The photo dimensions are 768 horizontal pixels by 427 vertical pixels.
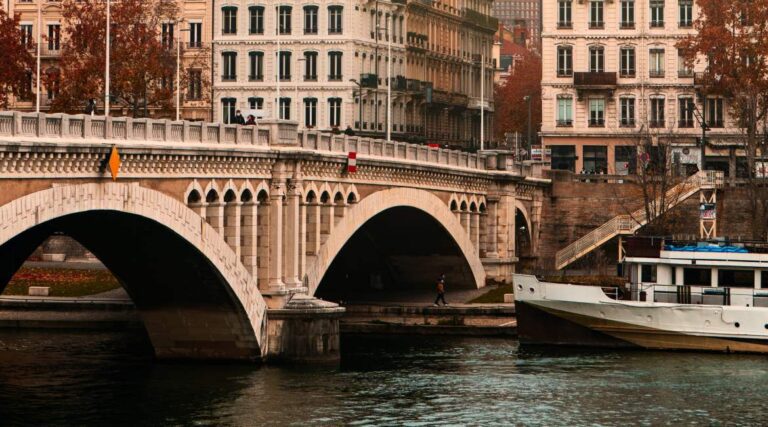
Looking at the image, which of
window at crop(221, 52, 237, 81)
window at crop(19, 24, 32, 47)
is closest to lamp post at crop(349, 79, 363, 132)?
window at crop(221, 52, 237, 81)

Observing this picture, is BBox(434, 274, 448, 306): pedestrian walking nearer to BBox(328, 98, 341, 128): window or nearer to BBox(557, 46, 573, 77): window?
BBox(557, 46, 573, 77): window

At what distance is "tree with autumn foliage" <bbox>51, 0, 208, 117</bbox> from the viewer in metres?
138

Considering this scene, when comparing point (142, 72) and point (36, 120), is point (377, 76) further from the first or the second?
point (36, 120)

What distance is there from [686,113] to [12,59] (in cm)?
4619

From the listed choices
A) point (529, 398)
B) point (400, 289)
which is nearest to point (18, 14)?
point (400, 289)

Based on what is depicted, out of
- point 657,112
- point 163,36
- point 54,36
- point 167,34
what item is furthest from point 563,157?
point 54,36

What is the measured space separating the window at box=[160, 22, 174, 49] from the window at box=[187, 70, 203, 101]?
2.60m

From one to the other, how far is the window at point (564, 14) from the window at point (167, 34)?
2563cm

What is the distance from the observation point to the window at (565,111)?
15400 cm

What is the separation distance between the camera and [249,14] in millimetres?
155250

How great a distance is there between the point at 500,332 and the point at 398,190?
8379 mm

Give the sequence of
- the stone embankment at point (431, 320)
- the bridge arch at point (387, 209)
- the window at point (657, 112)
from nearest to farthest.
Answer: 1. the bridge arch at point (387, 209)
2. the stone embankment at point (431, 320)
3. the window at point (657, 112)

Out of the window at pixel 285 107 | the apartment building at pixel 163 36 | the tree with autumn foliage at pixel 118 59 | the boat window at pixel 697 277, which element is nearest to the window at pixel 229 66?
the apartment building at pixel 163 36

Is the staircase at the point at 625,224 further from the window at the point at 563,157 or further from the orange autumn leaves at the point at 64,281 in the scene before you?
the orange autumn leaves at the point at 64,281
